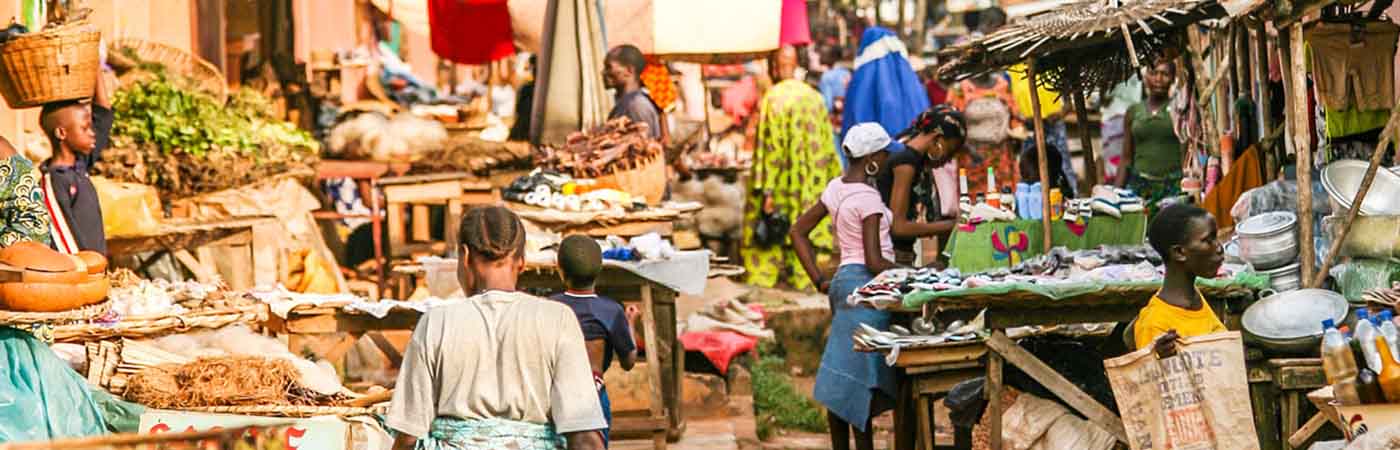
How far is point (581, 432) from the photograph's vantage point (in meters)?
5.75

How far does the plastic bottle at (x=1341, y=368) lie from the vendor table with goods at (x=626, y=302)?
4127 mm

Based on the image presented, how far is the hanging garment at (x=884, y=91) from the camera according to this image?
16500 mm

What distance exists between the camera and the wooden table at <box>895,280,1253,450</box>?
26.7 feet

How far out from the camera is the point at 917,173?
10.5m

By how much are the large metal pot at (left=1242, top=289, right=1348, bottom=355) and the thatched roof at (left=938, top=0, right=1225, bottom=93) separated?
1614 mm

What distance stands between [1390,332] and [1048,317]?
1.71m

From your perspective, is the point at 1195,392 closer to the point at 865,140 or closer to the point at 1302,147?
the point at 1302,147

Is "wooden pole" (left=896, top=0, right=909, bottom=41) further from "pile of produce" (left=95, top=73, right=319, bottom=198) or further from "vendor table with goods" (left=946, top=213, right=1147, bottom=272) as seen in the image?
"vendor table with goods" (left=946, top=213, right=1147, bottom=272)

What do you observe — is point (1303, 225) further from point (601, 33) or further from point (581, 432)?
point (601, 33)

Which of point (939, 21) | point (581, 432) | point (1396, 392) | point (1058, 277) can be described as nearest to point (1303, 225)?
point (1058, 277)

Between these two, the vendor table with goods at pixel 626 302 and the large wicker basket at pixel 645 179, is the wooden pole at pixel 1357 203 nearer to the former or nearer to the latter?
the vendor table with goods at pixel 626 302

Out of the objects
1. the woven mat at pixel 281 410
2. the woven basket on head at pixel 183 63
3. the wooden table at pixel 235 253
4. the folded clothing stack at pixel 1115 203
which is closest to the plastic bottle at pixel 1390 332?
the folded clothing stack at pixel 1115 203

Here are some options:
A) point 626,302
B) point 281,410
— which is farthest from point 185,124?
point 281,410

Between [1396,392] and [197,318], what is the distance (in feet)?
16.4
